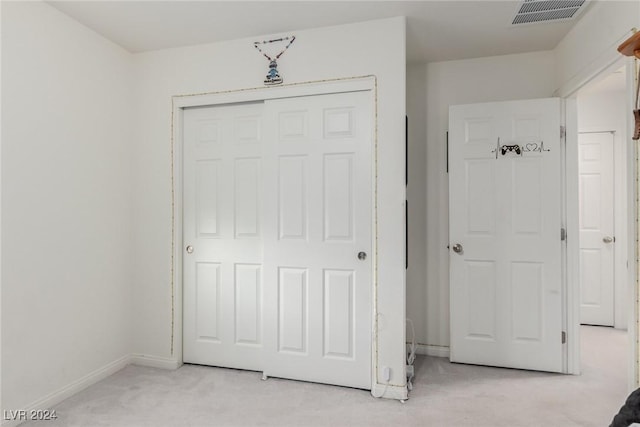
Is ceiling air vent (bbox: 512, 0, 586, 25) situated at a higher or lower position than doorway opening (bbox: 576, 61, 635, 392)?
higher

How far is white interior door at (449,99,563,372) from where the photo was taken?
9.14 feet

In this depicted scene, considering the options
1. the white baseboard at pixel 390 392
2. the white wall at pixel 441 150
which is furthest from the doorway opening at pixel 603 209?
the white baseboard at pixel 390 392

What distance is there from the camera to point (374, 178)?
2467 mm

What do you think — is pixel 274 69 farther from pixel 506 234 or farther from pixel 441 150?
pixel 506 234

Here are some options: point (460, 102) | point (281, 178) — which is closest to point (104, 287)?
point (281, 178)

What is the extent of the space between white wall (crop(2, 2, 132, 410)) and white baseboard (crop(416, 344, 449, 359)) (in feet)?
8.26

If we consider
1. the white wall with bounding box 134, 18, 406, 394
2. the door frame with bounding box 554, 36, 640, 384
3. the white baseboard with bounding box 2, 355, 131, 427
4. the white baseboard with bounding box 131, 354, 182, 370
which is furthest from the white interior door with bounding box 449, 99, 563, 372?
the white baseboard with bounding box 2, 355, 131, 427

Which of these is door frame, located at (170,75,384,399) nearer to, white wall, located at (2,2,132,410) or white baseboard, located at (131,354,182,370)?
white baseboard, located at (131,354,182,370)

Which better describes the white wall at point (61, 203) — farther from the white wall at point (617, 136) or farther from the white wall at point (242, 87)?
the white wall at point (617, 136)

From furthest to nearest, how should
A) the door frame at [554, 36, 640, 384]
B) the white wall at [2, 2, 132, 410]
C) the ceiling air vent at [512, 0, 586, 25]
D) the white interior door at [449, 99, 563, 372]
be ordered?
the white interior door at [449, 99, 563, 372] → the ceiling air vent at [512, 0, 586, 25] → the white wall at [2, 2, 132, 410] → the door frame at [554, 36, 640, 384]

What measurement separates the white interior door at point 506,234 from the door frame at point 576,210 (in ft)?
0.25

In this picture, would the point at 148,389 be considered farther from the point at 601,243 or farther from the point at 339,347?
the point at 601,243

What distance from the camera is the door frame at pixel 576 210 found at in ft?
6.45

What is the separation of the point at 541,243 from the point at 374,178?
150 cm
